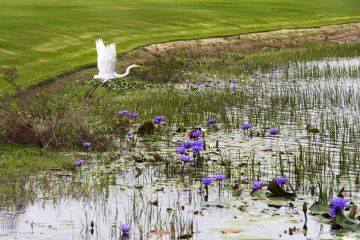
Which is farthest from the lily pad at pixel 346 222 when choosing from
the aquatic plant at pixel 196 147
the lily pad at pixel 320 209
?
the aquatic plant at pixel 196 147

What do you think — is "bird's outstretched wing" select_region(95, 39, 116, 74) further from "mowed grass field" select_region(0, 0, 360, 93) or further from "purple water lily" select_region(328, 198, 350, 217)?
"purple water lily" select_region(328, 198, 350, 217)

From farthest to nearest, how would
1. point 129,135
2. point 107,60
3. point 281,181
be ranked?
point 107,60
point 129,135
point 281,181

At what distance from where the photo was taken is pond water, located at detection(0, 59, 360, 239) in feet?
34.3

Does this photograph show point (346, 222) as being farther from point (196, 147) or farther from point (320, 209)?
point (196, 147)

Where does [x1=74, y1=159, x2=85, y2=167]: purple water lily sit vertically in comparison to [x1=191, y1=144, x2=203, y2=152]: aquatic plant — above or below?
below

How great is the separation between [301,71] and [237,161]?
1516 cm

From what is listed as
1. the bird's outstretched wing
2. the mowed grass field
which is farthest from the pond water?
the mowed grass field

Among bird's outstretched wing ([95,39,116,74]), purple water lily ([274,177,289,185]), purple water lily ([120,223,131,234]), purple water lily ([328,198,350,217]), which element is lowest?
purple water lily ([120,223,131,234])

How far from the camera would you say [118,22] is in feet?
134

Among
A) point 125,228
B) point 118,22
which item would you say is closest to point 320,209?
point 125,228

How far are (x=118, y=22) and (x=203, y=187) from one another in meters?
29.2

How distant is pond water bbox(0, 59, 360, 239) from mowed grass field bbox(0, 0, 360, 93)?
33.4 ft

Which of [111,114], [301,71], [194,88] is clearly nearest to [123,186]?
[111,114]

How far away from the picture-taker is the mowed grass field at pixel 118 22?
3033cm
